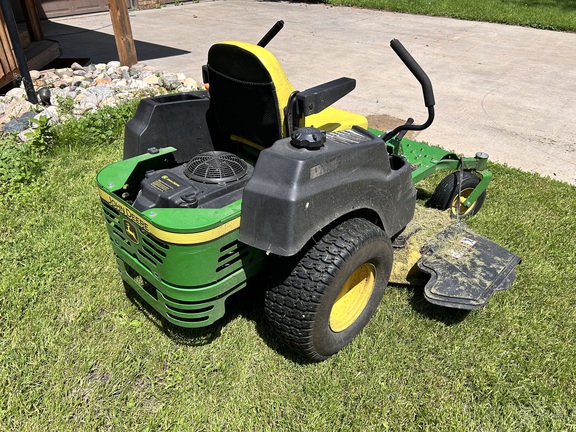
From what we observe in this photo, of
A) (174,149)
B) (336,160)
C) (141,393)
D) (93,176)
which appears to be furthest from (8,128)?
(336,160)

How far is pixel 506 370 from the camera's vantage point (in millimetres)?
2176

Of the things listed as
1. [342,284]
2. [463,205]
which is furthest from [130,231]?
[463,205]

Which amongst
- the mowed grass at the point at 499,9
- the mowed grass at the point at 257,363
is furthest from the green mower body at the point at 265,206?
the mowed grass at the point at 499,9

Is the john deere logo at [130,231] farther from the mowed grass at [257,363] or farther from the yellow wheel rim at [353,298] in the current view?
the yellow wheel rim at [353,298]

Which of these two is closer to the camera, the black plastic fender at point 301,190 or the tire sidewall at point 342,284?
the black plastic fender at point 301,190

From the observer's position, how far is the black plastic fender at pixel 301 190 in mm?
1712

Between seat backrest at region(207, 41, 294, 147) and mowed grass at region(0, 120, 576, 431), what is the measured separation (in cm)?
92

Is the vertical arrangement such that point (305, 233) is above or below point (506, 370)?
above

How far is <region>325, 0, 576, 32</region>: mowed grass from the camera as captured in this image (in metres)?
10.2

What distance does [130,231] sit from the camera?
6.51 ft

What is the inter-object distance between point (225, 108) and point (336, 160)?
82cm

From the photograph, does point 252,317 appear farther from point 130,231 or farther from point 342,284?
point 130,231

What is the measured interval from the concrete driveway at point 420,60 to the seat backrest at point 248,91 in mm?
2792

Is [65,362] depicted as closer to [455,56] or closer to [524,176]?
[524,176]
